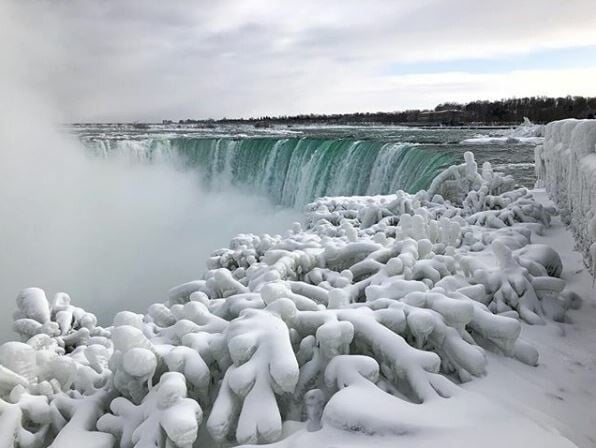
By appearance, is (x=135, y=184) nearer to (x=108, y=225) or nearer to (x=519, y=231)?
(x=108, y=225)

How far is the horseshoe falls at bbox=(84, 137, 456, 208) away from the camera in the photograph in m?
14.2

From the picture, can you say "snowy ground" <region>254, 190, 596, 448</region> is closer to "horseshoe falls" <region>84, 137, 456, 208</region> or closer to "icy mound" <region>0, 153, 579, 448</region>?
"icy mound" <region>0, 153, 579, 448</region>

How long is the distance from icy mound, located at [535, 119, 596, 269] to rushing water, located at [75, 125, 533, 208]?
6244mm

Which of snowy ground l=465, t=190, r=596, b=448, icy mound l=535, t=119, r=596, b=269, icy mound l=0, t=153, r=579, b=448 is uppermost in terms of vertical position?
icy mound l=535, t=119, r=596, b=269

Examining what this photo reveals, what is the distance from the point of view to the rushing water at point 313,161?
45.9 ft

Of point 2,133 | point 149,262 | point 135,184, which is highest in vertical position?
point 2,133

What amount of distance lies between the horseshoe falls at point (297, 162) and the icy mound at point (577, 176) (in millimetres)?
6272

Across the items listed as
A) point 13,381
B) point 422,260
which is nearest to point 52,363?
point 13,381

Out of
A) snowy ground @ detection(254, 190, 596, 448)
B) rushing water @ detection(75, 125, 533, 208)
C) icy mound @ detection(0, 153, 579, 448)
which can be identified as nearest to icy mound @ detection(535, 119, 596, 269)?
icy mound @ detection(0, 153, 579, 448)

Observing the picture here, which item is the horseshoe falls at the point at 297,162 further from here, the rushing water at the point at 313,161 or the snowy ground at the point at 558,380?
the snowy ground at the point at 558,380

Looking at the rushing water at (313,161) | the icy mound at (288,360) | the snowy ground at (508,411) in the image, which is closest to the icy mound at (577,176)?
the icy mound at (288,360)

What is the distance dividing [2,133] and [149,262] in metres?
5.70

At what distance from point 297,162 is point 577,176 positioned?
14991 mm

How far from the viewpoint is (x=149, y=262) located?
1520 centimetres
